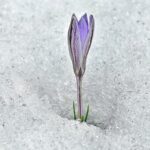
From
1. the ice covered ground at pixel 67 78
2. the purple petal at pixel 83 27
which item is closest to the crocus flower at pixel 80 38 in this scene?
the purple petal at pixel 83 27

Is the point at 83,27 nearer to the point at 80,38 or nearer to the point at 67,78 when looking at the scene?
the point at 80,38

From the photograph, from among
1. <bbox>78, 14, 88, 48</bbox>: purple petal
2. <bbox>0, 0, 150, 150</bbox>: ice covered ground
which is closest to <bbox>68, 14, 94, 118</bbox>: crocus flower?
<bbox>78, 14, 88, 48</bbox>: purple petal

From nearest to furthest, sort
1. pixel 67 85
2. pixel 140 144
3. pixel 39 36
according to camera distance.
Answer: pixel 140 144 < pixel 67 85 < pixel 39 36

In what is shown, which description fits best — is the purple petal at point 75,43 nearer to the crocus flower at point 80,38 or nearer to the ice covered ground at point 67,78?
the crocus flower at point 80,38

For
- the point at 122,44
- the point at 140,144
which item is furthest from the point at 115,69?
the point at 140,144

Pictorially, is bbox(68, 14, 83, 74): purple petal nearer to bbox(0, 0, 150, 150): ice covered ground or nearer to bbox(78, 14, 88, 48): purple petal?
bbox(78, 14, 88, 48): purple petal

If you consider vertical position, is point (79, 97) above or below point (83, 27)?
below

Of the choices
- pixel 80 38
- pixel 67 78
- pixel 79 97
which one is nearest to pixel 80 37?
pixel 80 38

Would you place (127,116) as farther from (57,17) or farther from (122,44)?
(57,17)
